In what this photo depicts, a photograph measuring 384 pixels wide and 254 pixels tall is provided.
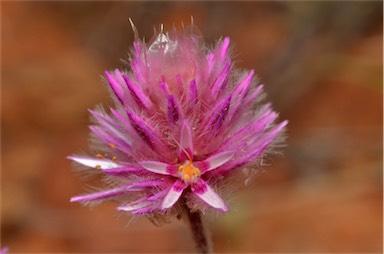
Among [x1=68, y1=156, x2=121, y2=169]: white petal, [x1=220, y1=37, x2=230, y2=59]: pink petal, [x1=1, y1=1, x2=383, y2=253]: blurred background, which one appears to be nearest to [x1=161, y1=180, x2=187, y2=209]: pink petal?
[x1=68, y1=156, x2=121, y2=169]: white petal

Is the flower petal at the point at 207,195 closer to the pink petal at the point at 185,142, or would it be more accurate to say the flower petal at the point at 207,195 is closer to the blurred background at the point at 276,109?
the pink petal at the point at 185,142

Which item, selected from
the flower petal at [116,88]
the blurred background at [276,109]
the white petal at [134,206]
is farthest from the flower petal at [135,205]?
the blurred background at [276,109]

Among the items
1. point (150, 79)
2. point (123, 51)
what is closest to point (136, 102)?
point (150, 79)

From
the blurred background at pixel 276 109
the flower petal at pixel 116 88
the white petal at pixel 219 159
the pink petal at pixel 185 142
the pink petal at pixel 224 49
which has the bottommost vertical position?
the white petal at pixel 219 159

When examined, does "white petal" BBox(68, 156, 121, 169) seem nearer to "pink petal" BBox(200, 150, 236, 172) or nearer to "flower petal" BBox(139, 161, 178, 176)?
"flower petal" BBox(139, 161, 178, 176)

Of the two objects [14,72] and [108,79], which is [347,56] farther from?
[108,79]
